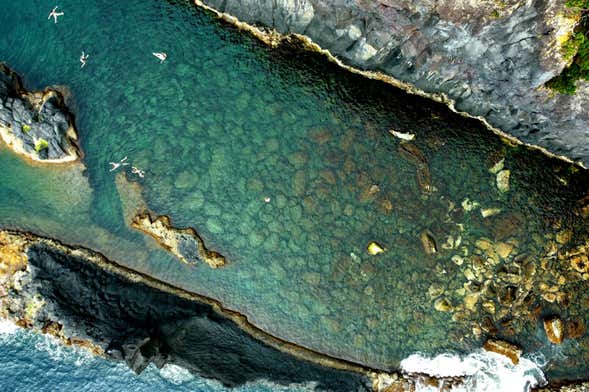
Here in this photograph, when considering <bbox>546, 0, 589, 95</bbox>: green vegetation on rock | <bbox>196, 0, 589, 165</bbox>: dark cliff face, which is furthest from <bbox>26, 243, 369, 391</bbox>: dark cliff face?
<bbox>546, 0, 589, 95</bbox>: green vegetation on rock

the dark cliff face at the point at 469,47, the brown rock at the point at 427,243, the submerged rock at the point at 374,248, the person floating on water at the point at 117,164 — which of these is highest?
the dark cliff face at the point at 469,47

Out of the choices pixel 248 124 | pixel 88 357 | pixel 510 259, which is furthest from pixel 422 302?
pixel 88 357

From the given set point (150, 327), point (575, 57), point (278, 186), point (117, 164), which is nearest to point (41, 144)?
point (117, 164)

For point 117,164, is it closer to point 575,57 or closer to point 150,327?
point 150,327

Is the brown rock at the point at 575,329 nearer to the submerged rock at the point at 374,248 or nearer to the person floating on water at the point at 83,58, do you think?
the submerged rock at the point at 374,248

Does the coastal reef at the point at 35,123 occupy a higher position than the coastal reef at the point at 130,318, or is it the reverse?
the coastal reef at the point at 35,123

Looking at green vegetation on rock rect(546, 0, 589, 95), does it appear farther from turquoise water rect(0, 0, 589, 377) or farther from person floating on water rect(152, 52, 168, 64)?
person floating on water rect(152, 52, 168, 64)

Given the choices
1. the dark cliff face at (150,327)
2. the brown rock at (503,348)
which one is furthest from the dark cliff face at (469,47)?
the dark cliff face at (150,327)
